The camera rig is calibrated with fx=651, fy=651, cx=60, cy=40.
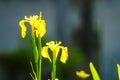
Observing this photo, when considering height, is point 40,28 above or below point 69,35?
above

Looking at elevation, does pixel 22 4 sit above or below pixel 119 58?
above

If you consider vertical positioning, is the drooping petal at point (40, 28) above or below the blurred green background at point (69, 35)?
above

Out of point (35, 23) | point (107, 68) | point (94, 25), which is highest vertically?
point (35, 23)

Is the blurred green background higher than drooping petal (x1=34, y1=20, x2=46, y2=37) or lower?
lower

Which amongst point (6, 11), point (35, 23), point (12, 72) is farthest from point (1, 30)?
point (35, 23)

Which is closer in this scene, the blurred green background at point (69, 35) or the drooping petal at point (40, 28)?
the drooping petal at point (40, 28)

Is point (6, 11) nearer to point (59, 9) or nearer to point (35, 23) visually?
point (59, 9)

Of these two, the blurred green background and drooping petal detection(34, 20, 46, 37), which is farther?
the blurred green background

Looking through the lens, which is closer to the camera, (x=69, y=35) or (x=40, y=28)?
(x=40, y=28)
